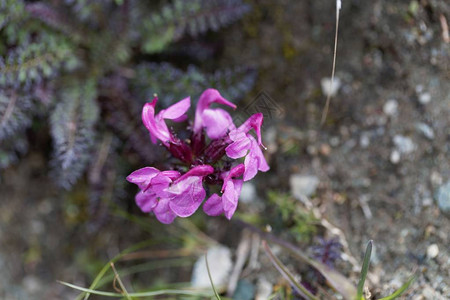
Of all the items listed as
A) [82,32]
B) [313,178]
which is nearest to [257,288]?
[313,178]

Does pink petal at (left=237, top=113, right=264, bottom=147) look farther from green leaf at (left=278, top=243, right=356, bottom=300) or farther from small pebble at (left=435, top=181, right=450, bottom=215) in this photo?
small pebble at (left=435, top=181, right=450, bottom=215)

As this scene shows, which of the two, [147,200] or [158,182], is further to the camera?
[147,200]

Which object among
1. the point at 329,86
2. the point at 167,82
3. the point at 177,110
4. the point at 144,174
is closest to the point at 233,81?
the point at 167,82

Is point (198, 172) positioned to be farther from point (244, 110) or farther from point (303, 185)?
point (303, 185)

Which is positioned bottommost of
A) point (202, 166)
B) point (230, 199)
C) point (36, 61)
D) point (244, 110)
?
point (244, 110)

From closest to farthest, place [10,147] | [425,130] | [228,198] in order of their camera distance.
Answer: [228,198] < [425,130] < [10,147]

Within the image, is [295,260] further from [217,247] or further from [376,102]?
[376,102]

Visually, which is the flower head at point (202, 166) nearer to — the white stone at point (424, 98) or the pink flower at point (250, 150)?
the pink flower at point (250, 150)
